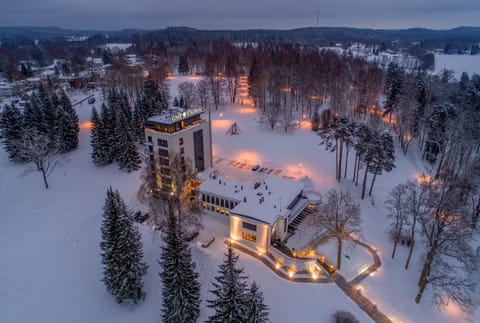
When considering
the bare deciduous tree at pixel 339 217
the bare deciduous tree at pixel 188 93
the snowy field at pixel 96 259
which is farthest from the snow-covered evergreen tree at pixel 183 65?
the bare deciduous tree at pixel 339 217

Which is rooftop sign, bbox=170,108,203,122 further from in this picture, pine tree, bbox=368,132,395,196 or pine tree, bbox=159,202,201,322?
pine tree, bbox=368,132,395,196

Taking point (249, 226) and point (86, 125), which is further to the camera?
point (86, 125)

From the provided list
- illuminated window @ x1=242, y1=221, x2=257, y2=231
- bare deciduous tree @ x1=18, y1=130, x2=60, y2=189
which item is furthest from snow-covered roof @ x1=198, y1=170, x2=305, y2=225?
bare deciduous tree @ x1=18, y1=130, x2=60, y2=189

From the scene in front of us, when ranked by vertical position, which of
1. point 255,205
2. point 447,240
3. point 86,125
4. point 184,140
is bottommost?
point 255,205

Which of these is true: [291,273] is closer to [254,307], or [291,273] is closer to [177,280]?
[254,307]

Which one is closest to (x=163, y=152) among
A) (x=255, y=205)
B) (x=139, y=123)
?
(x=255, y=205)

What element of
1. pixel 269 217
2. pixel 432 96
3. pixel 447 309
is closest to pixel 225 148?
pixel 269 217
